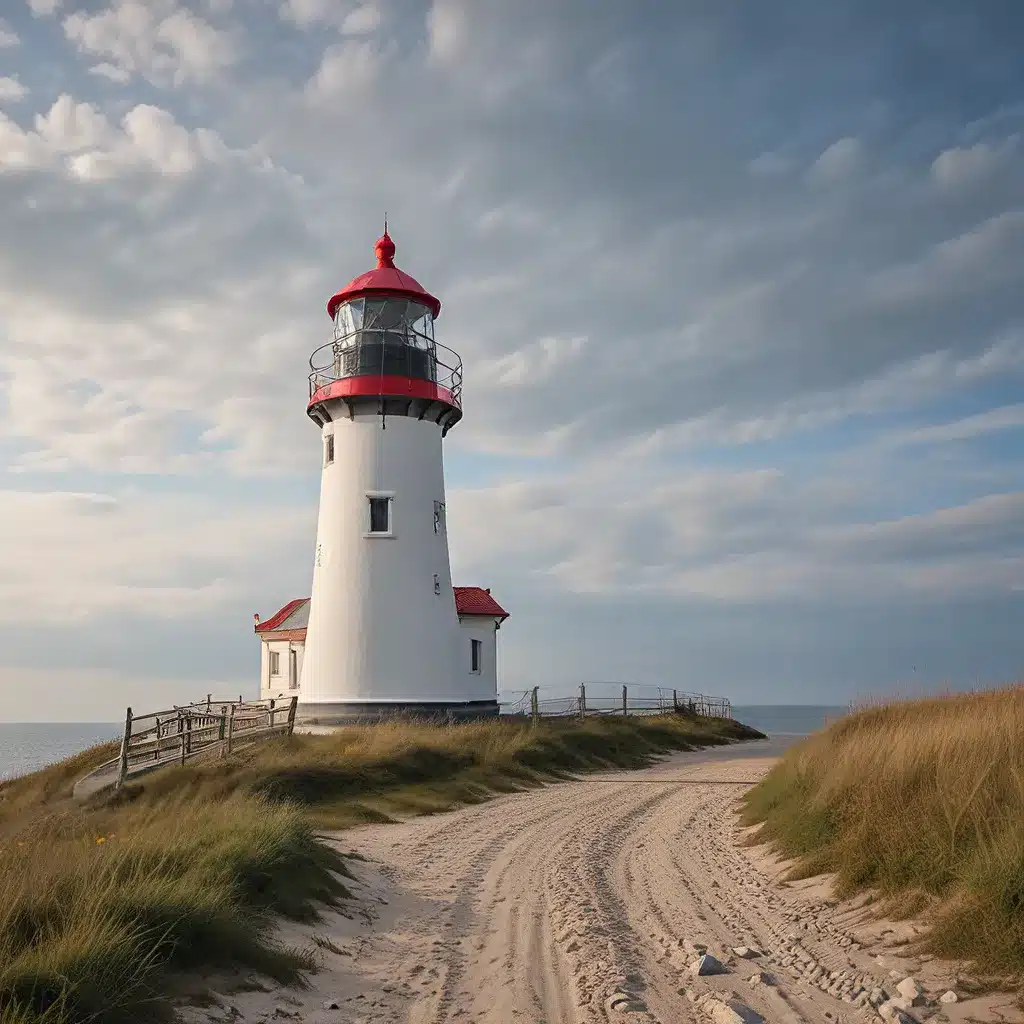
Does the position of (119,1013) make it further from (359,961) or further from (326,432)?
(326,432)

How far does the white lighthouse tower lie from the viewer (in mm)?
24578

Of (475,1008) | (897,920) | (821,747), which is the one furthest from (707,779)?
(475,1008)

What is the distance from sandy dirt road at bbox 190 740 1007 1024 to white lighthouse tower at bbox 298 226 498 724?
11.6 m

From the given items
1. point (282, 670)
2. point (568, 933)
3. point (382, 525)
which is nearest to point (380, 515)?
point (382, 525)

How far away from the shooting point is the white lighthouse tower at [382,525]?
24.6 meters

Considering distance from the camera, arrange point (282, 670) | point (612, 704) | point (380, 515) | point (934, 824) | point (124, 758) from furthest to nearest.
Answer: point (612, 704), point (282, 670), point (380, 515), point (124, 758), point (934, 824)

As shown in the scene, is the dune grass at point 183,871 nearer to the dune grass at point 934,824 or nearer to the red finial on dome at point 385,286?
the dune grass at point 934,824

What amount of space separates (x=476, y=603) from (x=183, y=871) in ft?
73.7

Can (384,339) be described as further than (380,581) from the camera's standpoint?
Yes

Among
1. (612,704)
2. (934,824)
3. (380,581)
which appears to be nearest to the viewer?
(934,824)

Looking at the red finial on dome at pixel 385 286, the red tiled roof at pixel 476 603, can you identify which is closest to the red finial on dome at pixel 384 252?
the red finial on dome at pixel 385 286

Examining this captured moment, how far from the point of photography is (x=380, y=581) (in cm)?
2481

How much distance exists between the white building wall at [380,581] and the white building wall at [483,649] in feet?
5.93

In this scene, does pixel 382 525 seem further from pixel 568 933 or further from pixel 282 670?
pixel 568 933
